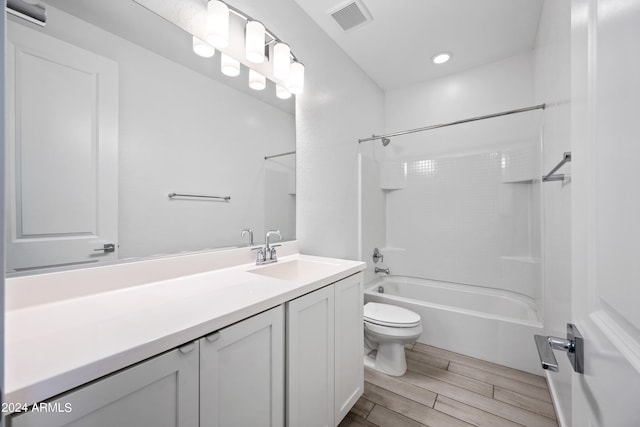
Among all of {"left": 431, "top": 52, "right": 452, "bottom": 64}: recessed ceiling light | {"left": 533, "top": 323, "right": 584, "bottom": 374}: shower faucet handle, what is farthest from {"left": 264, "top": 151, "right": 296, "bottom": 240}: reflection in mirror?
{"left": 431, "top": 52, "right": 452, "bottom": 64}: recessed ceiling light

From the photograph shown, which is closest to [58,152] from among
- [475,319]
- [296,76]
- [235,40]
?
[235,40]

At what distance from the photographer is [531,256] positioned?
2.27 metres

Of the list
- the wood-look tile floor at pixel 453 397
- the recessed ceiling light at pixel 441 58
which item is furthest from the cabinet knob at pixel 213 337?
the recessed ceiling light at pixel 441 58

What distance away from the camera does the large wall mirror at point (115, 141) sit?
0.79 meters

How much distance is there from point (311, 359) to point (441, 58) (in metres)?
2.81

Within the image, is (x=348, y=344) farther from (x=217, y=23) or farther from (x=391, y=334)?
(x=217, y=23)

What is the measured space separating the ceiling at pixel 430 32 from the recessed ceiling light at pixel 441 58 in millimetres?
43

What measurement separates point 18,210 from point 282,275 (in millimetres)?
1110

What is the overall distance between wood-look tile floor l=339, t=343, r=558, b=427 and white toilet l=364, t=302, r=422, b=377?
0.07 metres

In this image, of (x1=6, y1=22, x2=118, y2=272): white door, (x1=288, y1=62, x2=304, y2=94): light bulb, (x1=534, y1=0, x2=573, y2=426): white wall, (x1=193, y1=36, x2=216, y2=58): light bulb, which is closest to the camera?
(x1=6, y1=22, x2=118, y2=272): white door

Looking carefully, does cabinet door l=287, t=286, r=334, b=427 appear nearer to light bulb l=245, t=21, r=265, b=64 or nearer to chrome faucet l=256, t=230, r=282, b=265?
chrome faucet l=256, t=230, r=282, b=265

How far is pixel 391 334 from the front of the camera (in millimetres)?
1743

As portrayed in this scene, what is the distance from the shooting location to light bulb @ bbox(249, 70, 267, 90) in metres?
1.53

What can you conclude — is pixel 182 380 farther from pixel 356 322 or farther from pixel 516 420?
pixel 516 420
